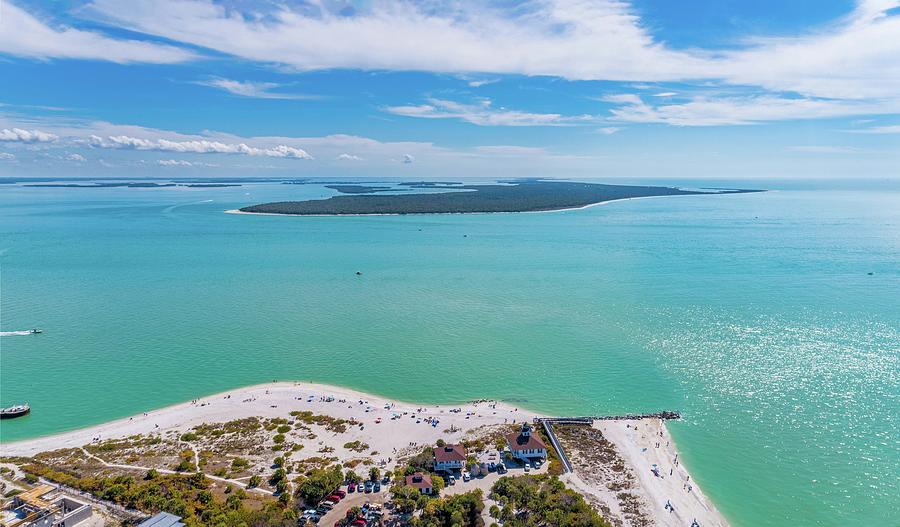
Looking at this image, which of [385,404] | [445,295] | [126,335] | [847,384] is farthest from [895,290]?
[126,335]

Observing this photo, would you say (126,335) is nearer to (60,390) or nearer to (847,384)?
(60,390)

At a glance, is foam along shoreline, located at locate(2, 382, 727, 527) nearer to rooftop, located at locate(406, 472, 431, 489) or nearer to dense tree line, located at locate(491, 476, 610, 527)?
dense tree line, located at locate(491, 476, 610, 527)

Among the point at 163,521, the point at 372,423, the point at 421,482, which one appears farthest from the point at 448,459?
the point at 163,521

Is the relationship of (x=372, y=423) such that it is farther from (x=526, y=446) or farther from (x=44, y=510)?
(x=44, y=510)

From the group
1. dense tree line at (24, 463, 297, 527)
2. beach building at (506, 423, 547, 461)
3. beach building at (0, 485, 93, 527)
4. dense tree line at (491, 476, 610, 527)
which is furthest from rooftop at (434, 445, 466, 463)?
beach building at (0, 485, 93, 527)

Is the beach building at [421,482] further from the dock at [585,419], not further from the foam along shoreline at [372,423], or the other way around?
the dock at [585,419]
